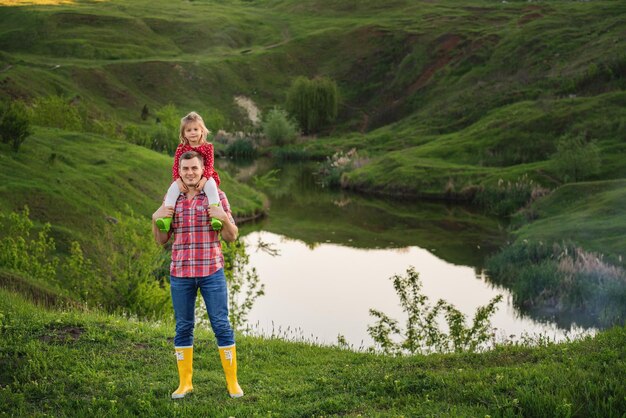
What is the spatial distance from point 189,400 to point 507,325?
765 inches

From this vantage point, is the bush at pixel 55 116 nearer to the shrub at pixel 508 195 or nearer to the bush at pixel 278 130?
the shrub at pixel 508 195

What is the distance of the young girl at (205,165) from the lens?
35.0ft

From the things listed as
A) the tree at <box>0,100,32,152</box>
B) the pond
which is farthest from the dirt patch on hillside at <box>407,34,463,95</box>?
the tree at <box>0,100,32,152</box>

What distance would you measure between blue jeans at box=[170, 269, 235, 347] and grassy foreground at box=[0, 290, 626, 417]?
0.81 meters

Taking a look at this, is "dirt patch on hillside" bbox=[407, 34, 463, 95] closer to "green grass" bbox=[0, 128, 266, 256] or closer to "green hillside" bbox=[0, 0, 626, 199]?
"green hillside" bbox=[0, 0, 626, 199]

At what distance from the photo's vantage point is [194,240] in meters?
10.7

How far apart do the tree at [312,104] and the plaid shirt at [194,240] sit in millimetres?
104225

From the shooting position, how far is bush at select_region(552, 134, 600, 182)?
54.1 metres

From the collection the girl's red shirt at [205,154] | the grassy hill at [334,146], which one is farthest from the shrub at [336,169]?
the girl's red shirt at [205,154]

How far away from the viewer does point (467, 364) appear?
38.3ft

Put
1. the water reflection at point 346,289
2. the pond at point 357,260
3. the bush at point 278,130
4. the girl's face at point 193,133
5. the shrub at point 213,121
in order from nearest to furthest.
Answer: the girl's face at point 193,133, the water reflection at point 346,289, the pond at point 357,260, the bush at point 278,130, the shrub at point 213,121

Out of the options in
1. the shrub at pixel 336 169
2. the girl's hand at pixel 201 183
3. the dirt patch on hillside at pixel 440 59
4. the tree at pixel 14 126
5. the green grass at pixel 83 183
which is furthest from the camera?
the dirt patch on hillside at pixel 440 59

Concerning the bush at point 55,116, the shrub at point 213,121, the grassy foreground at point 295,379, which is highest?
the shrub at point 213,121

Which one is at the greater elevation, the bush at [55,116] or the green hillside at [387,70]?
the green hillside at [387,70]
